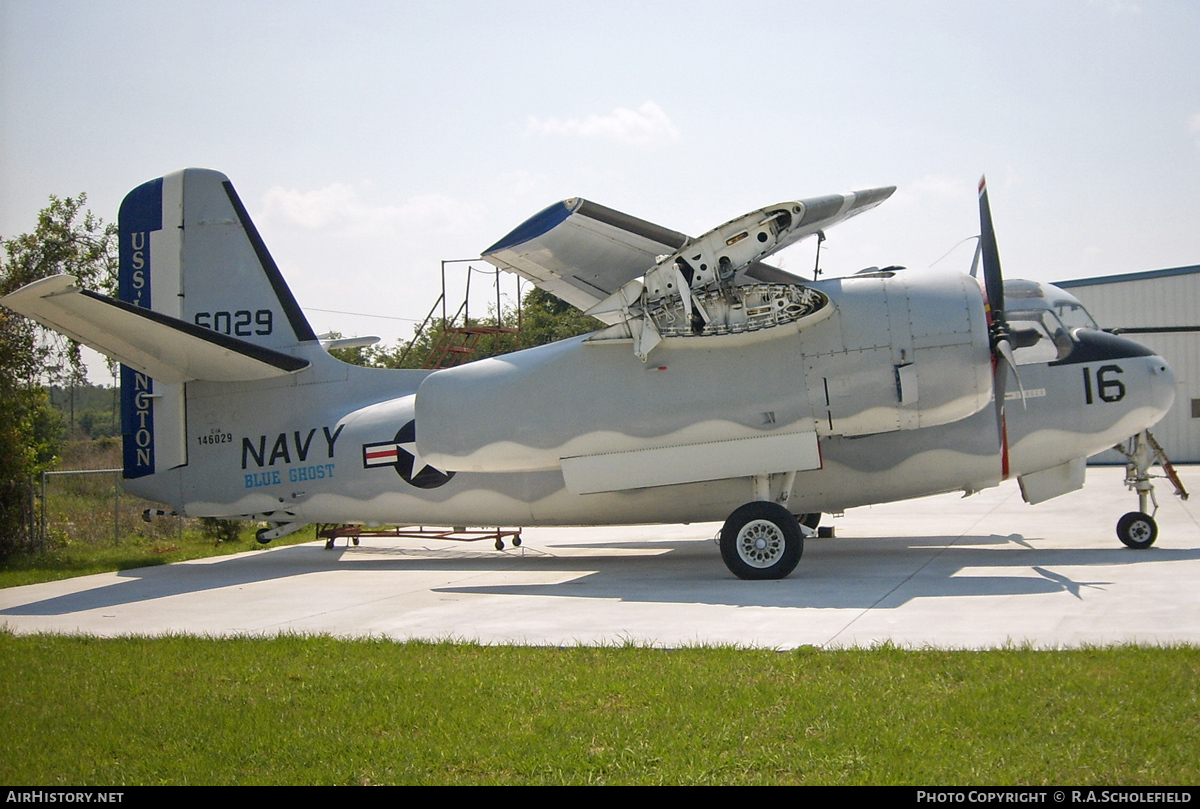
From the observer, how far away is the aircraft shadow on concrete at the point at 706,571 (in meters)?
10.1

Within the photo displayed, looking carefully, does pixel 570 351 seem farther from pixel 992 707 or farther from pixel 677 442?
pixel 992 707

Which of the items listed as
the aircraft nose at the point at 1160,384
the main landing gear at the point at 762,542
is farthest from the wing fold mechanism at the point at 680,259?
the aircraft nose at the point at 1160,384

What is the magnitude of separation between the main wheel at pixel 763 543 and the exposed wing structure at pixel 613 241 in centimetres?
292

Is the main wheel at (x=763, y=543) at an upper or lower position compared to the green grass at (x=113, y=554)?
upper

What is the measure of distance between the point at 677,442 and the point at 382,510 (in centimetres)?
506

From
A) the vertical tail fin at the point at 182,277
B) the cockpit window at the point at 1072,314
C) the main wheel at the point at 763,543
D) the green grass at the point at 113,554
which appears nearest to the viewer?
the main wheel at the point at 763,543

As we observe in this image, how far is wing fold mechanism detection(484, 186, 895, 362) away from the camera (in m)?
11.2

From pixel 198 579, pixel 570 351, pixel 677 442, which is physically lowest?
pixel 198 579

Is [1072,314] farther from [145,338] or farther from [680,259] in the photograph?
[145,338]

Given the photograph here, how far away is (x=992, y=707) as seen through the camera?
5688mm

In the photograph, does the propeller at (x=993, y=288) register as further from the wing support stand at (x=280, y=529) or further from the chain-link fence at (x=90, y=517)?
the chain-link fence at (x=90, y=517)

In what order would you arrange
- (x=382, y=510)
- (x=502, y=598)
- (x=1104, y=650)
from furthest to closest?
(x=382, y=510) < (x=502, y=598) < (x=1104, y=650)

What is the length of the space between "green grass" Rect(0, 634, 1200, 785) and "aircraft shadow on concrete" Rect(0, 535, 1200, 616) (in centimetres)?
295
